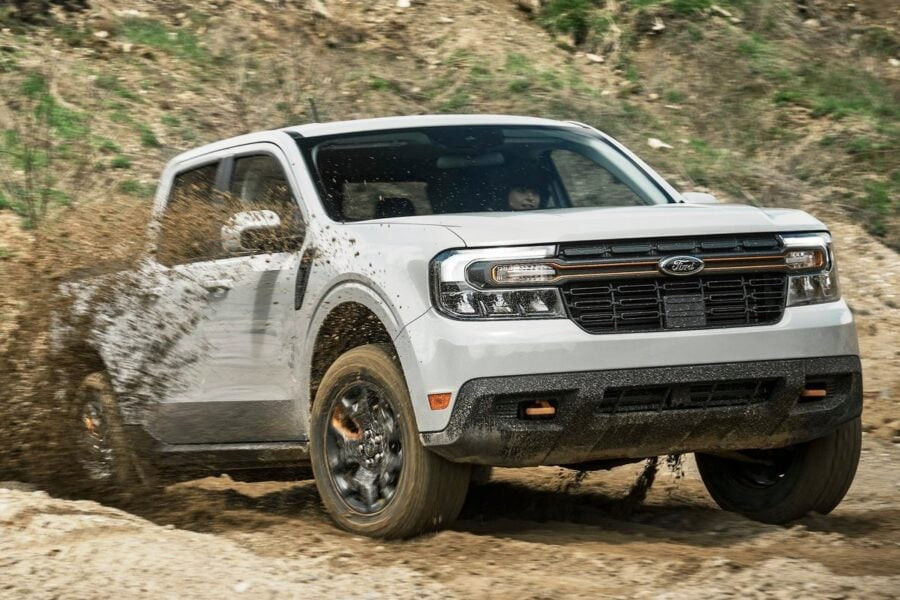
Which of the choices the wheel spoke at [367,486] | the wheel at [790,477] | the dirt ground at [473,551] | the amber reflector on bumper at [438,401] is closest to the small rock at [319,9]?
→ the dirt ground at [473,551]

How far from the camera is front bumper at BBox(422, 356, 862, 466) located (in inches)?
199

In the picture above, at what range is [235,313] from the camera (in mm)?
6277

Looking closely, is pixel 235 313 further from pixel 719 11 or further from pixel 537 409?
pixel 719 11

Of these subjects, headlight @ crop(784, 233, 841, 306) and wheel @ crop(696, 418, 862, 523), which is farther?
wheel @ crop(696, 418, 862, 523)

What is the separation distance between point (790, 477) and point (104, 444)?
3.27 meters

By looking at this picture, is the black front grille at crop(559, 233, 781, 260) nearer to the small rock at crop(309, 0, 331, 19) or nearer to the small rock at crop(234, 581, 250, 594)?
the small rock at crop(234, 581, 250, 594)

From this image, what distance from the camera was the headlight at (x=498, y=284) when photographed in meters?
5.07

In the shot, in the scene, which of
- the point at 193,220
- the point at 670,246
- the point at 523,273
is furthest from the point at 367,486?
the point at 193,220

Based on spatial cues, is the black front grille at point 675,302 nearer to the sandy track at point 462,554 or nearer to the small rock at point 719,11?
the sandy track at point 462,554

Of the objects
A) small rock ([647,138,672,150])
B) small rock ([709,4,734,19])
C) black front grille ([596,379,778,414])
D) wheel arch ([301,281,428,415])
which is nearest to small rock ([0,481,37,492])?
wheel arch ([301,281,428,415])

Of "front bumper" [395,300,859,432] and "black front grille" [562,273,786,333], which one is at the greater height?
"black front grille" [562,273,786,333]

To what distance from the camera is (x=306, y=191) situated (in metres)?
6.14

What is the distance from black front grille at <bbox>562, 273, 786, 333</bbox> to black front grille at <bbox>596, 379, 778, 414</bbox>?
21 centimetres

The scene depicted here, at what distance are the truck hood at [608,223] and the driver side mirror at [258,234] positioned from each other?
1.69 ft
